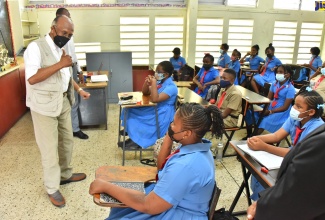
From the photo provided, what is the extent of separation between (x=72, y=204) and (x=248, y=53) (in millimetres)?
5846

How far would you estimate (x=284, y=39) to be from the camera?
6992 mm

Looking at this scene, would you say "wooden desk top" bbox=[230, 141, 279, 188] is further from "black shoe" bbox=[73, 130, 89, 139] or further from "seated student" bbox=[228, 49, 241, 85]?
"seated student" bbox=[228, 49, 241, 85]

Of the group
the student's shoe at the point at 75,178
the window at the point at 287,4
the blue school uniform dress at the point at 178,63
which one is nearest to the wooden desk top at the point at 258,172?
the student's shoe at the point at 75,178

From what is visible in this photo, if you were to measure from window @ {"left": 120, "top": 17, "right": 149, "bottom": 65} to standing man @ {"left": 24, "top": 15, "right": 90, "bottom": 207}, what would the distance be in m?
3.99

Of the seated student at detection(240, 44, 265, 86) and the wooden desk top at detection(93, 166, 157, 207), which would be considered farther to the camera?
the seated student at detection(240, 44, 265, 86)

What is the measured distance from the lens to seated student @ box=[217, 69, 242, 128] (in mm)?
3238

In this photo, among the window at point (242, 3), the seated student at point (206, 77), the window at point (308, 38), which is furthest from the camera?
the window at point (308, 38)

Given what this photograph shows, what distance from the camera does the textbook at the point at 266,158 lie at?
166cm

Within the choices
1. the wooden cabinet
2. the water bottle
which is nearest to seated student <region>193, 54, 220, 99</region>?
the water bottle

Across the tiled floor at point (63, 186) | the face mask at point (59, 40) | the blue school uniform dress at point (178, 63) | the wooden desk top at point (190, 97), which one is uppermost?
the face mask at point (59, 40)

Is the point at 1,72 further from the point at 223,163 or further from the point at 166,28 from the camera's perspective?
the point at 166,28

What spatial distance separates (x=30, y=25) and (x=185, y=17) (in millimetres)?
3451

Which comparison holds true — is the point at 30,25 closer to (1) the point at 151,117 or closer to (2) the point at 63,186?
(1) the point at 151,117

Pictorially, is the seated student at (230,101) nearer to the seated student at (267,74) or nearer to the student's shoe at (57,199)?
the student's shoe at (57,199)
